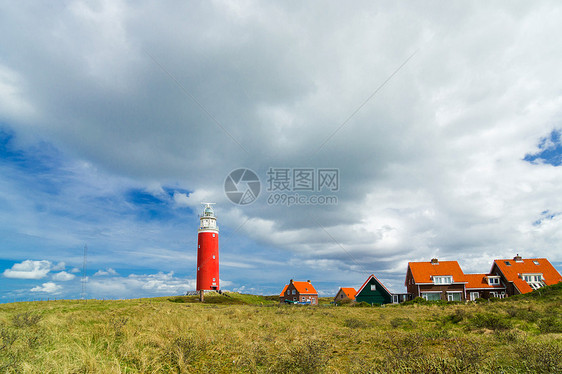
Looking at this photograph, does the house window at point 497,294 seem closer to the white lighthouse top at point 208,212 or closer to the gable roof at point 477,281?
the gable roof at point 477,281

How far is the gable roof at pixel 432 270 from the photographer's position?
4756 cm

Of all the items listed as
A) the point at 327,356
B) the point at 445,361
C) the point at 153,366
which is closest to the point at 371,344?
the point at 327,356

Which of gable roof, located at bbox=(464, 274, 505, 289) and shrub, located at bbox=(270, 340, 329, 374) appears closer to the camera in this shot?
shrub, located at bbox=(270, 340, 329, 374)

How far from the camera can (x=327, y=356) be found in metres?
8.70

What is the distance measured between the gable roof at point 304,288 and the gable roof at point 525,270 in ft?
112

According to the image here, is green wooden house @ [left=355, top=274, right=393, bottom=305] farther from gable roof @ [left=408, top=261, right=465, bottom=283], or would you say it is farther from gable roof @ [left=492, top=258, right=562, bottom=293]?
gable roof @ [left=492, top=258, right=562, bottom=293]

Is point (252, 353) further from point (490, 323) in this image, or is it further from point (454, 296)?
point (454, 296)

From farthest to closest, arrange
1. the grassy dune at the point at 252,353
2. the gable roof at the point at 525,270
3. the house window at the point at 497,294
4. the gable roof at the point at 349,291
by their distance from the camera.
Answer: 1. the gable roof at the point at 349,291
2. the house window at the point at 497,294
3. the gable roof at the point at 525,270
4. the grassy dune at the point at 252,353

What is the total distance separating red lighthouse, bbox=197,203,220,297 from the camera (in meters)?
55.6

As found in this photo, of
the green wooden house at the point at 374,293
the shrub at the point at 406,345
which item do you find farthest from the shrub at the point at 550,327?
the green wooden house at the point at 374,293

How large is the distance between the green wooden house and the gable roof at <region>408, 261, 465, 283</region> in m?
5.08

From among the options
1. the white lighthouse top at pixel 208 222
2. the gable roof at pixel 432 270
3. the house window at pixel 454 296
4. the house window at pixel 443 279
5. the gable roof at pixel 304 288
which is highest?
the white lighthouse top at pixel 208 222

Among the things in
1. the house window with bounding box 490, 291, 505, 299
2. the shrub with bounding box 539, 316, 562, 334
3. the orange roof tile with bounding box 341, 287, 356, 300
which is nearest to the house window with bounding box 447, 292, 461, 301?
the house window with bounding box 490, 291, 505, 299

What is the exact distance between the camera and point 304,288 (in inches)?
2623
